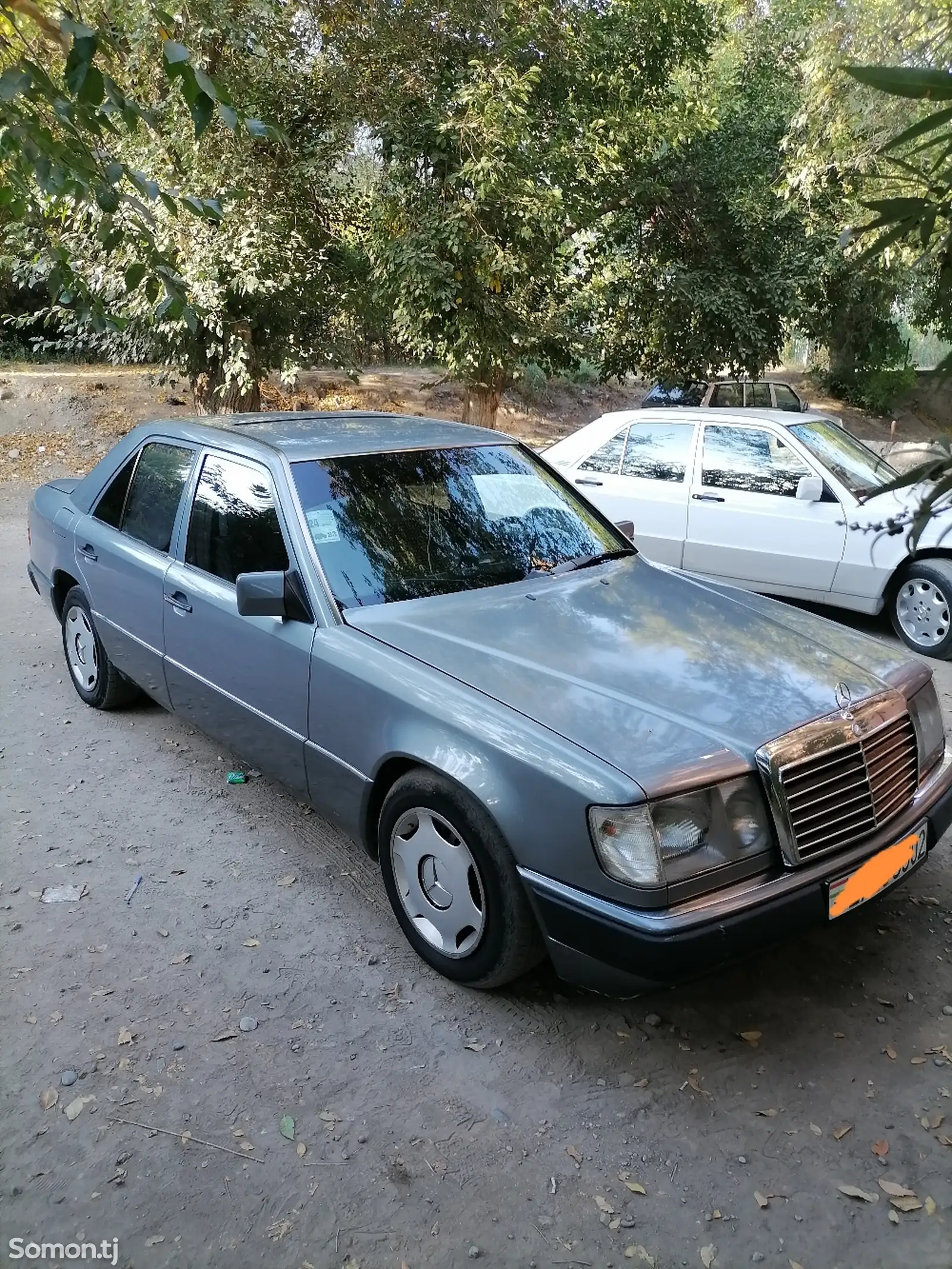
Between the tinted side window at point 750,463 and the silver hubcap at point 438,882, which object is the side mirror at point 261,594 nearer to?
the silver hubcap at point 438,882

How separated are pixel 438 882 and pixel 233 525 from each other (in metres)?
1.78

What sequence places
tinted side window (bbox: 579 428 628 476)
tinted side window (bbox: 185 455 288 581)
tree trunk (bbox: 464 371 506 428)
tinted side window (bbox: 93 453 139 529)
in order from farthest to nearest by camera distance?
tree trunk (bbox: 464 371 506 428)
tinted side window (bbox: 579 428 628 476)
tinted side window (bbox: 93 453 139 529)
tinted side window (bbox: 185 455 288 581)

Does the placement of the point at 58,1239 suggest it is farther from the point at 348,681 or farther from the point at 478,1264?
the point at 348,681

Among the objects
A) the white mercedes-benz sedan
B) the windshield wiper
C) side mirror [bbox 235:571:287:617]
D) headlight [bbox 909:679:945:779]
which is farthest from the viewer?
the white mercedes-benz sedan

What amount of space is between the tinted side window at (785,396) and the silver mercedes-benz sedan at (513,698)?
41.2ft

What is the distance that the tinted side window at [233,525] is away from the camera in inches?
148

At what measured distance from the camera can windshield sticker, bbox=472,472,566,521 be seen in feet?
13.2

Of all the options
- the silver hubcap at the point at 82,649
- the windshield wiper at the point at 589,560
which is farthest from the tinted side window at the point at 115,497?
the windshield wiper at the point at 589,560

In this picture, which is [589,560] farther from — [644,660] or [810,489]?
[810,489]

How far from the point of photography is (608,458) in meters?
7.69

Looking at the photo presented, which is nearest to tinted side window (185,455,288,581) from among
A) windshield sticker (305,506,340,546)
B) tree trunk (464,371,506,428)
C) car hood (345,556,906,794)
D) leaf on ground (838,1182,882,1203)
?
windshield sticker (305,506,340,546)

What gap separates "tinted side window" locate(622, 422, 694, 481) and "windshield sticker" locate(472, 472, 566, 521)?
3.26 metres

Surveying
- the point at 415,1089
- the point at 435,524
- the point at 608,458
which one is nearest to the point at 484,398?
the point at 608,458

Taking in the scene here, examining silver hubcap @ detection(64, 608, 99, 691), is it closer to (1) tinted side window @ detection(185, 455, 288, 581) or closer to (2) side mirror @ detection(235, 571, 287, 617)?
(1) tinted side window @ detection(185, 455, 288, 581)
